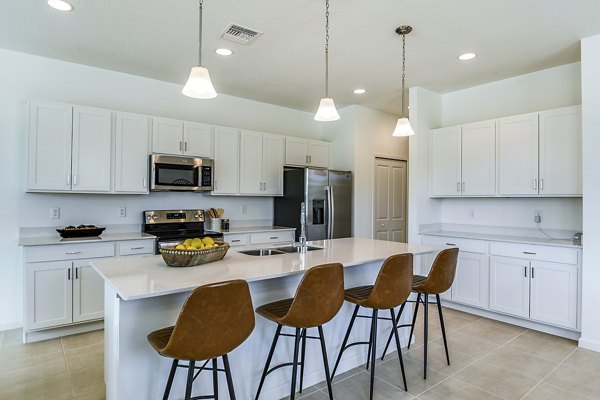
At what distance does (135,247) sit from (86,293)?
0.59m

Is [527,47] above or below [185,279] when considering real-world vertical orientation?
above

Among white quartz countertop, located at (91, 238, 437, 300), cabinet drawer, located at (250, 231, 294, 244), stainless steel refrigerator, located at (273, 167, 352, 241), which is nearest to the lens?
white quartz countertop, located at (91, 238, 437, 300)

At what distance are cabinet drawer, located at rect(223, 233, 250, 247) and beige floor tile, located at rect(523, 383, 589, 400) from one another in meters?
3.10

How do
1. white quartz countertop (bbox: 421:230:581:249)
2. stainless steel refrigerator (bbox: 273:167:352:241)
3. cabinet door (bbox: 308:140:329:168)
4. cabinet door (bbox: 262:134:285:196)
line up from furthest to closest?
1. cabinet door (bbox: 308:140:329:168)
2. cabinet door (bbox: 262:134:285:196)
3. stainless steel refrigerator (bbox: 273:167:352:241)
4. white quartz countertop (bbox: 421:230:581:249)

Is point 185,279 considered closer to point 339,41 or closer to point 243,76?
point 339,41

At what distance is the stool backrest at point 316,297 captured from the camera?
1.86 m

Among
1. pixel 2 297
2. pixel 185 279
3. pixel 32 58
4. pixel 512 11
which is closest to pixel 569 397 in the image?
pixel 185 279

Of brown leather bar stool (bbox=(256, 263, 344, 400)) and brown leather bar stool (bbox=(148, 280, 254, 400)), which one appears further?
brown leather bar stool (bbox=(256, 263, 344, 400))

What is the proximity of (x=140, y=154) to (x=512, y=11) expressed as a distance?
372 centimetres

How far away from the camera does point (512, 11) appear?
264 centimetres

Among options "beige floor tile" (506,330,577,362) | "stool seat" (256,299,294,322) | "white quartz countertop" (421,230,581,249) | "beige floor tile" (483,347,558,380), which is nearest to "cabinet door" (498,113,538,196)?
"white quartz countertop" (421,230,581,249)

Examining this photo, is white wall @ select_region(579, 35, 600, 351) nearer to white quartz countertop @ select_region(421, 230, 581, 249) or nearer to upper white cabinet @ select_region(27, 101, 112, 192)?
white quartz countertop @ select_region(421, 230, 581, 249)

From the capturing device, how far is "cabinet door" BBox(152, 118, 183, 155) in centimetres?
390

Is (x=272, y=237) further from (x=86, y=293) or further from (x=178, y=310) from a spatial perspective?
(x=178, y=310)
